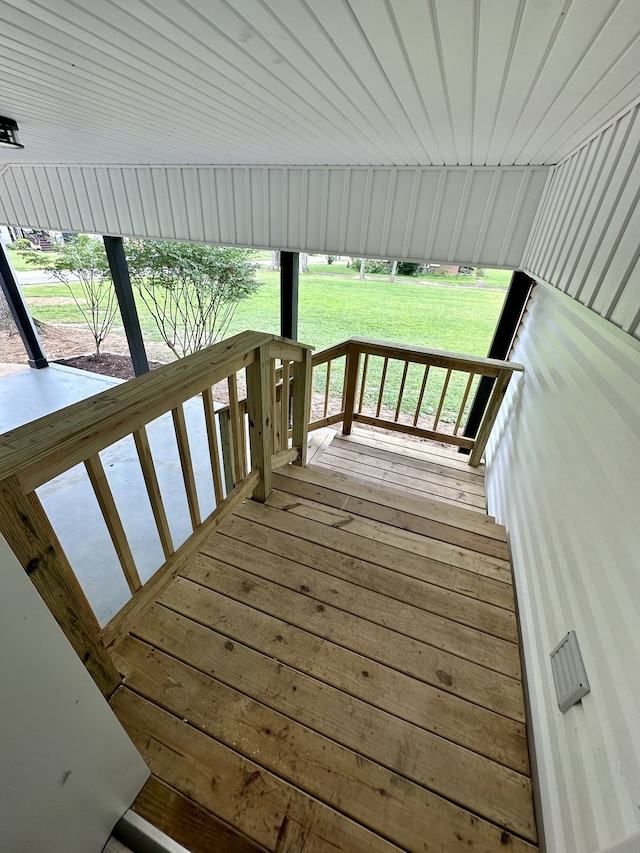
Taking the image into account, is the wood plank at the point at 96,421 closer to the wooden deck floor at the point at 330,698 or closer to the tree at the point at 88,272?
the wooden deck floor at the point at 330,698

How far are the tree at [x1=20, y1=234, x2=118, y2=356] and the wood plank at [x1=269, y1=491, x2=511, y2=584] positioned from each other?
6209 millimetres

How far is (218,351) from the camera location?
1.38 metres

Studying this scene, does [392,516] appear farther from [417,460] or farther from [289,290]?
[289,290]

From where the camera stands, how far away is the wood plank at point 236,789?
0.92 meters

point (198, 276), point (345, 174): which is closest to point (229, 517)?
point (345, 174)

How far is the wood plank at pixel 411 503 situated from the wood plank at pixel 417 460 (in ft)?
2.86

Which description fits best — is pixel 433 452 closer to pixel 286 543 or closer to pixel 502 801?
pixel 286 543

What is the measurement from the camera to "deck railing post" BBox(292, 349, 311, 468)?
220 centimetres

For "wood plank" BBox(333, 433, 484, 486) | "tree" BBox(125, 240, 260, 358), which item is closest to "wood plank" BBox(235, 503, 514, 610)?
"wood plank" BBox(333, 433, 484, 486)

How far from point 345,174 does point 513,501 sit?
309 cm

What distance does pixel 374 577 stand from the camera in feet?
5.34

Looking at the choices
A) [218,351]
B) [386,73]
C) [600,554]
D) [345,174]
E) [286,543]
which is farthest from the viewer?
[345,174]

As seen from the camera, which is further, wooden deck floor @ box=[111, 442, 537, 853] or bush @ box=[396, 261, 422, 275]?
bush @ box=[396, 261, 422, 275]

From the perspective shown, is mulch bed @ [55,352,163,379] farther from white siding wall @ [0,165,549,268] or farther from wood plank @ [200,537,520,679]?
wood plank @ [200,537,520,679]
